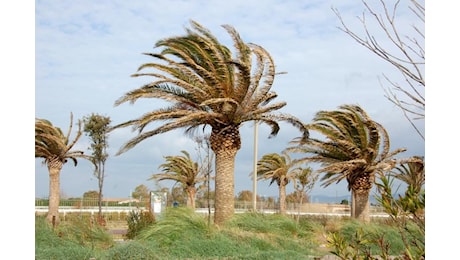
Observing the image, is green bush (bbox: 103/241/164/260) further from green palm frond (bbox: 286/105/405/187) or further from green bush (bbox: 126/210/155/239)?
green palm frond (bbox: 286/105/405/187)

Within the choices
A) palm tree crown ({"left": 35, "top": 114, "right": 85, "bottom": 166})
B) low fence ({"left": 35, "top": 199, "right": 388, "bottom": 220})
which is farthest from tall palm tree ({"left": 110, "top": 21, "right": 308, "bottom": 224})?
low fence ({"left": 35, "top": 199, "right": 388, "bottom": 220})

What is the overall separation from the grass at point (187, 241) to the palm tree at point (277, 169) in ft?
50.4

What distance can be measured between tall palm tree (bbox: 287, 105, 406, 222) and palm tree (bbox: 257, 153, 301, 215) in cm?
961

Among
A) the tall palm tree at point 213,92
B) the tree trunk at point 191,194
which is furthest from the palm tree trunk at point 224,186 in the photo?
the tree trunk at point 191,194

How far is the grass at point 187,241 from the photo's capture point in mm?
8367

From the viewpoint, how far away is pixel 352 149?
61.5 feet

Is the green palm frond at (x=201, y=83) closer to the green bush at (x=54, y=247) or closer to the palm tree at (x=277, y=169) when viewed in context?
the green bush at (x=54, y=247)

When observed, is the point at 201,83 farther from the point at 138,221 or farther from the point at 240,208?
the point at 240,208

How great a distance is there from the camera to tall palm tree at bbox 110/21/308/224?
14227 mm

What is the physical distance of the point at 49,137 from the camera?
21.2 m

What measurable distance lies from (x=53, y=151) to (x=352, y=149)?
1150cm
